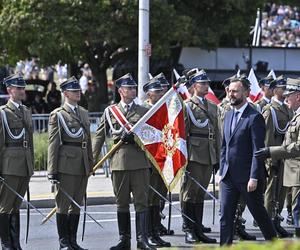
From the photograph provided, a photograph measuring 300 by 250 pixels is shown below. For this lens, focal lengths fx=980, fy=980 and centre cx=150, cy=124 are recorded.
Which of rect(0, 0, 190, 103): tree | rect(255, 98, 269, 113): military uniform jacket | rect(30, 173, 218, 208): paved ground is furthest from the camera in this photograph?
rect(0, 0, 190, 103): tree

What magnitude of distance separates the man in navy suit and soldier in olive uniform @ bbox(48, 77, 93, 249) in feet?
6.15

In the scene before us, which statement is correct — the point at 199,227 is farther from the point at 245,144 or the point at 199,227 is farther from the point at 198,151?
the point at 245,144

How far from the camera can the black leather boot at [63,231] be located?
37.8 feet

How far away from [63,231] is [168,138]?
5.78 ft

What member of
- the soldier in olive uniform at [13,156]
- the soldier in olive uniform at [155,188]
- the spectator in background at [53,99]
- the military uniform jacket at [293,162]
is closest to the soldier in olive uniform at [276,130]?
the soldier in olive uniform at [155,188]

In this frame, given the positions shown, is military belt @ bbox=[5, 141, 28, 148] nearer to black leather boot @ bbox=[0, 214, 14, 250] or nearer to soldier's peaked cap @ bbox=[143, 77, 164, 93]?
black leather boot @ bbox=[0, 214, 14, 250]

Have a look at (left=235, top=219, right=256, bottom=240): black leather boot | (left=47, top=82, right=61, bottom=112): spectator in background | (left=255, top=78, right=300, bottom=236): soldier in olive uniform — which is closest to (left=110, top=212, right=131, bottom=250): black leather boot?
(left=235, top=219, right=256, bottom=240): black leather boot

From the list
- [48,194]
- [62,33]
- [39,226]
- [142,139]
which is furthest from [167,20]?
[142,139]

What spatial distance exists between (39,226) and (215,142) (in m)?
3.07

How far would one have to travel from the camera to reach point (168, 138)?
1215 centimetres

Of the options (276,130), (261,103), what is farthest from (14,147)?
(261,103)

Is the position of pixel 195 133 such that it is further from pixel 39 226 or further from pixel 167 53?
pixel 167 53

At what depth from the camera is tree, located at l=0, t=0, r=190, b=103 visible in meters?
27.4

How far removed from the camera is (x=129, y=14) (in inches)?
1076
